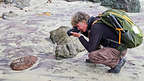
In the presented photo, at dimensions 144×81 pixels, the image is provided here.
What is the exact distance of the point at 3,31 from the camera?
5.36 m

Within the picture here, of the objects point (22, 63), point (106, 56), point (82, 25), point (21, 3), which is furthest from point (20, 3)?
point (106, 56)

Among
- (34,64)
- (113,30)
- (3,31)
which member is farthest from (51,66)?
(3,31)

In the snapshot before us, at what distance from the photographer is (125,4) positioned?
8383mm

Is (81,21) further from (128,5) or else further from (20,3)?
(20,3)

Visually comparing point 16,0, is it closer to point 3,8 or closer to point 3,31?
point 3,8

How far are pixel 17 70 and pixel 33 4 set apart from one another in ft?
19.3

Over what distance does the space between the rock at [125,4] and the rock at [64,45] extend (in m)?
4.20

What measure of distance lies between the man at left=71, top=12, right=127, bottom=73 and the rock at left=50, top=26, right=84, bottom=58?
0.64m

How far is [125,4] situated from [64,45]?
5.24 meters

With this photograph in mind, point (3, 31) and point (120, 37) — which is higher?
point (120, 37)

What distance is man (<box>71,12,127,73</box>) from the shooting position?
9.49 feet

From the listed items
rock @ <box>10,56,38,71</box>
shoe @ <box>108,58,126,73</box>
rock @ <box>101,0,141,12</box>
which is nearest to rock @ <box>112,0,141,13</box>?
rock @ <box>101,0,141,12</box>

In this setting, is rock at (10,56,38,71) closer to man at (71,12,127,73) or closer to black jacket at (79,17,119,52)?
man at (71,12,127,73)

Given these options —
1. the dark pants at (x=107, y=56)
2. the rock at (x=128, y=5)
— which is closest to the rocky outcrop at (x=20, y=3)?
the rock at (x=128, y=5)
